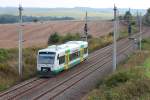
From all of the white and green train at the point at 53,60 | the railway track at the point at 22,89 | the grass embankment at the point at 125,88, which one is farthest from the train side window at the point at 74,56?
the grass embankment at the point at 125,88

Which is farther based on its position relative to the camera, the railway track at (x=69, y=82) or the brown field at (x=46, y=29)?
the brown field at (x=46, y=29)

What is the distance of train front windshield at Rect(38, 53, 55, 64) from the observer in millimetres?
40719

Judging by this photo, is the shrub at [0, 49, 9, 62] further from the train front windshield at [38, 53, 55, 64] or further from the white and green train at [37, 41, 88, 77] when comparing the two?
the white and green train at [37, 41, 88, 77]

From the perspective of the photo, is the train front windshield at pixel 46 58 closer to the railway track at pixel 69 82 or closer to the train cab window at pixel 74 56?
the railway track at pixel 69 82

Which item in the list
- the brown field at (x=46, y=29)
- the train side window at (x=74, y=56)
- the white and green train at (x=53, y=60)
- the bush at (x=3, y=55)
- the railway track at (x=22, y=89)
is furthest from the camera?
the brown field at (x=46, y=29)

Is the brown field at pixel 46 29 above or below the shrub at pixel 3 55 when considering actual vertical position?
above

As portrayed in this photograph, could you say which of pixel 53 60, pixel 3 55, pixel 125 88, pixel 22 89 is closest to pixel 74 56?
pixel 53 60

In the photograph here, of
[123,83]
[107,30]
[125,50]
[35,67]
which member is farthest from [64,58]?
[107,30]

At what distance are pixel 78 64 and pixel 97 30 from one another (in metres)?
58.5

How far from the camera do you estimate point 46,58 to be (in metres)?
41.0

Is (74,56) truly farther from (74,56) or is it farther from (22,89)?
(22,89)

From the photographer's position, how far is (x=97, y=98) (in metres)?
27.1

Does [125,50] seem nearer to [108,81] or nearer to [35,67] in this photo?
[35,67]

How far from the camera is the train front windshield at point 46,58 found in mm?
40719
